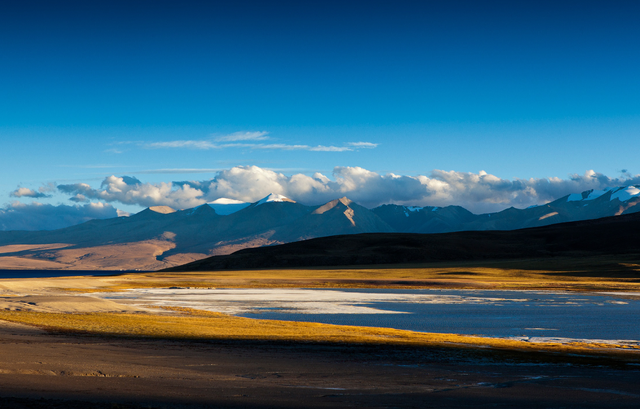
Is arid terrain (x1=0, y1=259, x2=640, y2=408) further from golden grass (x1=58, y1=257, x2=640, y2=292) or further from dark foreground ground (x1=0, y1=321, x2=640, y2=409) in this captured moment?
golden grass (x1=58, y1=257, x2=640, y2=292)

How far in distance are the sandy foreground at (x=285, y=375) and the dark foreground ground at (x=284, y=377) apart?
0.03 m

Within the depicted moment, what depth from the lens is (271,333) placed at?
3259cm

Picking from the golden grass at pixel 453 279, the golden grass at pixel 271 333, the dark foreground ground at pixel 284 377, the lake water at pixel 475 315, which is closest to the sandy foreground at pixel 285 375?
the dark foreground ground at pixel 284 377

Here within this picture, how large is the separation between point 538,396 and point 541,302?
5154cm

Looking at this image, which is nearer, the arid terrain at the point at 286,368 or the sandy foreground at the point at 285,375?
the sandy foreground at the point at 285,375

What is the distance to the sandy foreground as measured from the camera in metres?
15.9

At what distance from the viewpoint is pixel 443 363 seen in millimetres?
23734

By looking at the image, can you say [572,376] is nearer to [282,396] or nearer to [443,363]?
[443,363]

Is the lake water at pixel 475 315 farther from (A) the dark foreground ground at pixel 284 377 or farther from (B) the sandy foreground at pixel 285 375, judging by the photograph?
(A) the dark foreground ground at pixel 284 377

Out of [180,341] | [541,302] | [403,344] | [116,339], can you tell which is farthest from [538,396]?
[541,302]

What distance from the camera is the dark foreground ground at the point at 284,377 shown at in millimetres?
15836

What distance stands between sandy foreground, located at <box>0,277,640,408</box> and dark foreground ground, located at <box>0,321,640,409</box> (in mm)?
34

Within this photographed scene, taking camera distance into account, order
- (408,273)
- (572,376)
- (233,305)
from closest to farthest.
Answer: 1. (572,376)
2. (233,305)
3. (408,273)

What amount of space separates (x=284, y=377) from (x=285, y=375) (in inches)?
15.5
